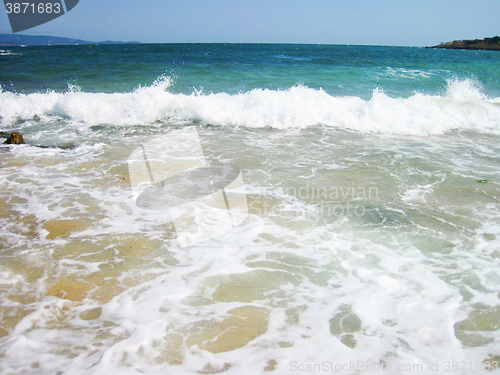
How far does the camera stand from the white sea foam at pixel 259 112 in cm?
995

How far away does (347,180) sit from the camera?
572 cm

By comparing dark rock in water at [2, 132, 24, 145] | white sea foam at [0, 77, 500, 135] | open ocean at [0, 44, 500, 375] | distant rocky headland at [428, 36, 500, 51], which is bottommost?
open ocean at [0, 44, 500, 375]

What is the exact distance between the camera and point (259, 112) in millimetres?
10281

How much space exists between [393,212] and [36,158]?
6.78 metres

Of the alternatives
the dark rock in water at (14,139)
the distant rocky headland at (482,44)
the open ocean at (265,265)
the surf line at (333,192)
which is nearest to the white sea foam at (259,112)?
the open ocean at (265,265)

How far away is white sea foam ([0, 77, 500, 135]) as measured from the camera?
9953 millimetres

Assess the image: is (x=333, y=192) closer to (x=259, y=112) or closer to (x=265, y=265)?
(x=265, y=265)

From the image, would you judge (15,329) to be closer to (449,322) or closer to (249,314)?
(249,314)

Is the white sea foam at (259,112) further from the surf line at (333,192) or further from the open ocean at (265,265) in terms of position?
the surf line at (333,192)

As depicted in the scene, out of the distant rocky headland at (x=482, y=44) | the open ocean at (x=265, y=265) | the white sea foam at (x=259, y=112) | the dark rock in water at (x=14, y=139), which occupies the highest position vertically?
the distant rocky headland at (x=482, y=44)

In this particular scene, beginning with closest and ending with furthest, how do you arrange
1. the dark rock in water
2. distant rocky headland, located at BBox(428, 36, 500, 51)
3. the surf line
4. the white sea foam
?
the surf line → the dark rock in water → the white sea foam → distant rocky headland, located at BBox(428, 36, 500, 51)

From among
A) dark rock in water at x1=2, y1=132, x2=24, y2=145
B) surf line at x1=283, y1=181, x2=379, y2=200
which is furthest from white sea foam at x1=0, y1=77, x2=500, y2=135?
surf line at x1=283, y1=181, x2=379, y2=200

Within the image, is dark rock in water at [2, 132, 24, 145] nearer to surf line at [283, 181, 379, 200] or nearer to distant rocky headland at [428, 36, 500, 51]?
surf line at [283, 181, 379, 200]

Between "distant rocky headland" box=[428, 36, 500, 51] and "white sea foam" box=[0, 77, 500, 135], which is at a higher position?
"distant rocky headland" box=[428, 36, 500, 51]
